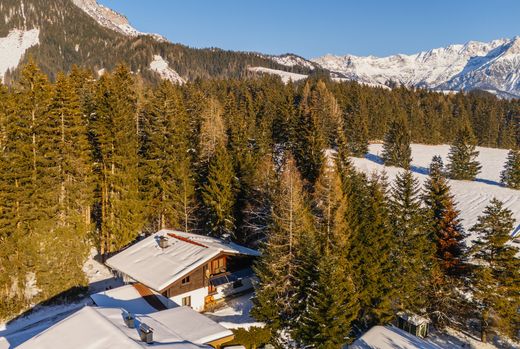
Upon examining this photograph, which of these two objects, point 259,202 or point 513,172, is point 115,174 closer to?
point 259,202

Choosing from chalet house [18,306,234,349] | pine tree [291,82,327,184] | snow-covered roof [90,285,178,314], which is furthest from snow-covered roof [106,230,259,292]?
pine tree [291,82,327,184]

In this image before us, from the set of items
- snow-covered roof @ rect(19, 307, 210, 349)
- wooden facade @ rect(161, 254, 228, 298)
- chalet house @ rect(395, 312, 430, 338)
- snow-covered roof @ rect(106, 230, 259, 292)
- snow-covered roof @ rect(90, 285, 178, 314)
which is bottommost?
chalet house @ rect(395, 312, 430, 338)

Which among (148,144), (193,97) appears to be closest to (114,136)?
(148,144)

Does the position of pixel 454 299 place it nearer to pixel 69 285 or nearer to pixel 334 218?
pixel 334 218

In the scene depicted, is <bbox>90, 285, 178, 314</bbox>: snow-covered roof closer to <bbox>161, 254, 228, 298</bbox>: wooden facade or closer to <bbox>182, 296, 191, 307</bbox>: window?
<bbox>161, 254, 228, 298</bbox>: wooden facade

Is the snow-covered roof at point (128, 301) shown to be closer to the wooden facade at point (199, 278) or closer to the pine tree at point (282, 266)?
the wooden facade at point (199, 278)

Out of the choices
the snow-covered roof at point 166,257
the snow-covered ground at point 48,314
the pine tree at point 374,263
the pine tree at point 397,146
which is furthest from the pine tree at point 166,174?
the pine tree at point 397,146

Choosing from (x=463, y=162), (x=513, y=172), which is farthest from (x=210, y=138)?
(x=513, y=172)

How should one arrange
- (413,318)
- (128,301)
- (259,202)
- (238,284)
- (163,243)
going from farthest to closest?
(259,202)
(238,284)
(163,243)
(413,318)
(128,301)
